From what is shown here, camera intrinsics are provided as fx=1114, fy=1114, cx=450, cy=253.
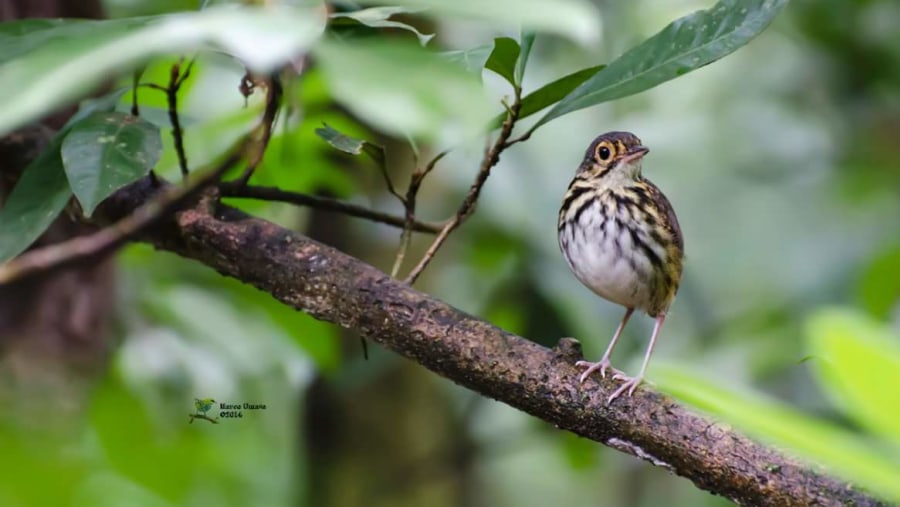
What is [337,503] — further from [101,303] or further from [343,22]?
[343,22]

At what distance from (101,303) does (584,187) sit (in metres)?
1.29

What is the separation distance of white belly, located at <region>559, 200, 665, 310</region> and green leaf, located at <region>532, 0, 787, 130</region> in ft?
2.32

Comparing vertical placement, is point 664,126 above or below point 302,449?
above

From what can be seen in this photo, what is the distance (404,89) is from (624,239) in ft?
5.63

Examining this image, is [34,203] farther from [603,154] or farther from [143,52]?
[603,154]

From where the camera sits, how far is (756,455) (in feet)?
5.13

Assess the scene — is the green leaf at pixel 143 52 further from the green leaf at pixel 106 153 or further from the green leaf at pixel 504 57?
the green leaf at pixel 504 57

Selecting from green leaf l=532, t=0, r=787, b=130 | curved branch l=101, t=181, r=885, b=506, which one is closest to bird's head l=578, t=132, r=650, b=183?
green leaf l=532, t=0, r=787, b=130

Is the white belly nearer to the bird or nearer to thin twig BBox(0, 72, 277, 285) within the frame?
A: the bird

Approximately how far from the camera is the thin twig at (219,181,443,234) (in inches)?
70.7

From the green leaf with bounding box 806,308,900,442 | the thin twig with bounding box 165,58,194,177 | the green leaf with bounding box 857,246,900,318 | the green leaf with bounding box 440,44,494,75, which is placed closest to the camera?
the green leaf with bounding box 806,308,900,442

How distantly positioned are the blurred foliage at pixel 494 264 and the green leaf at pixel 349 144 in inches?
3.0

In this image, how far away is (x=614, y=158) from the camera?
8.54 ft

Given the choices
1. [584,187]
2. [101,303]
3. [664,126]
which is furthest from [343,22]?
[664,126]
